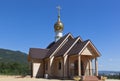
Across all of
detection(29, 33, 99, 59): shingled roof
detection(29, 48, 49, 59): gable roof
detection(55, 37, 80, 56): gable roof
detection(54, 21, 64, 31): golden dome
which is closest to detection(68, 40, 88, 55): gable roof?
detection(29, 33, 99, 59): shingled roof

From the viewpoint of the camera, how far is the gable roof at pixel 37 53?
36188mm

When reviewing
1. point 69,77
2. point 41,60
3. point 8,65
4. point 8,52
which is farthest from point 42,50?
point 8,52

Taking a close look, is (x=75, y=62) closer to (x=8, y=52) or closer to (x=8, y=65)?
(x=8, y=65)

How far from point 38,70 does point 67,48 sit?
618cm

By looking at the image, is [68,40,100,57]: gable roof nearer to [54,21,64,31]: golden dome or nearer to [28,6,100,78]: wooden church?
[28,6,100,78]: wooden church

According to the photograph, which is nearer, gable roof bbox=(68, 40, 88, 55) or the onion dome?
gable roof bbox=(68, 40, 88, 55)

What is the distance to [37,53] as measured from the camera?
122 ft

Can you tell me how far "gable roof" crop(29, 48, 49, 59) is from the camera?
119 feet

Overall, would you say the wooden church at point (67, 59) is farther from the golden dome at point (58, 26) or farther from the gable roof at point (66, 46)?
the golden dome at point (58, 26)

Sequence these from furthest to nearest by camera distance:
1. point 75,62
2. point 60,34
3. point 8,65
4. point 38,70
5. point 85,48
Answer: point 8,65 → point 60,34 → point 38,70 → point 75,62 → point 85,48

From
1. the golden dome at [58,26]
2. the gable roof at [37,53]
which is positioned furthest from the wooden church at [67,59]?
the golden dome at [58,26]

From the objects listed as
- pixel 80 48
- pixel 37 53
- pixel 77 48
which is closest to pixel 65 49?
pixel 77 48

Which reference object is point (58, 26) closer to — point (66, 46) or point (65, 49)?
point (66, 46)

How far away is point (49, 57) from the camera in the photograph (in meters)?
34.0
